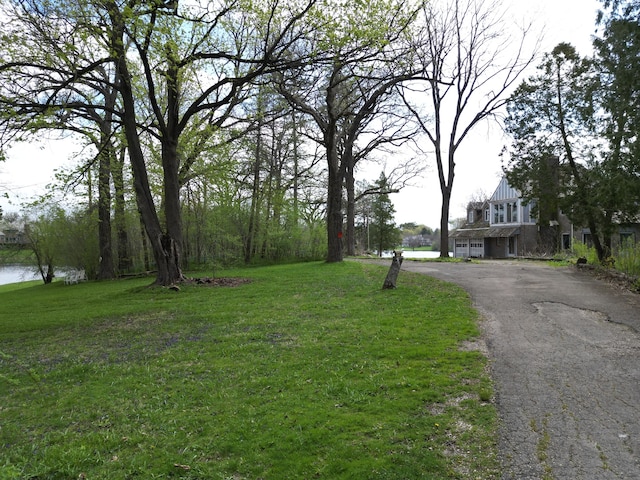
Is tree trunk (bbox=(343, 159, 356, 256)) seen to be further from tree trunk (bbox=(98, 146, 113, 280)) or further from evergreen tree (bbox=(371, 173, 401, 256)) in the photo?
evergreen tree (bbox=(371, 173, 401, 256))

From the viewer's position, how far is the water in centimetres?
2738

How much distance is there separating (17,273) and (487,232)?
37.6 m

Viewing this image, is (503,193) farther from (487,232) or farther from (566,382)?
(566,382)

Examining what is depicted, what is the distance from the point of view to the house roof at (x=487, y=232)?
36450mm

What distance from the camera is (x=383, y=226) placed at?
5225 centimetres

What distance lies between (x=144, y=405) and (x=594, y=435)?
412 centimetres

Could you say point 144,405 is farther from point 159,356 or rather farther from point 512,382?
point 512,382

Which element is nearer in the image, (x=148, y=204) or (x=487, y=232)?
(x=148, y=204)

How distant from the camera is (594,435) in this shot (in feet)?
11.0

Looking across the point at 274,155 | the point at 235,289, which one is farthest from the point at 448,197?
the point at 235,289

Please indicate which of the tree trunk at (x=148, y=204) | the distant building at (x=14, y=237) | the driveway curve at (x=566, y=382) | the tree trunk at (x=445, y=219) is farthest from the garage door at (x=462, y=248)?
the distant building at (x=14, y=237)

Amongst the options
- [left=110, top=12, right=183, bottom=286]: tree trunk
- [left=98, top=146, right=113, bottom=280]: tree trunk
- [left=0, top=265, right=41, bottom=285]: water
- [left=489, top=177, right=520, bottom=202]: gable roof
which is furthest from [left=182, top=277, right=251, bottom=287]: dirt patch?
[left=489, top=177, right=520, bottom=202]: gable roof

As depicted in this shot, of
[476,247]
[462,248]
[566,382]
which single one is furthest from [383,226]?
[566,382]

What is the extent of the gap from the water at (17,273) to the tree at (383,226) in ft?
115
